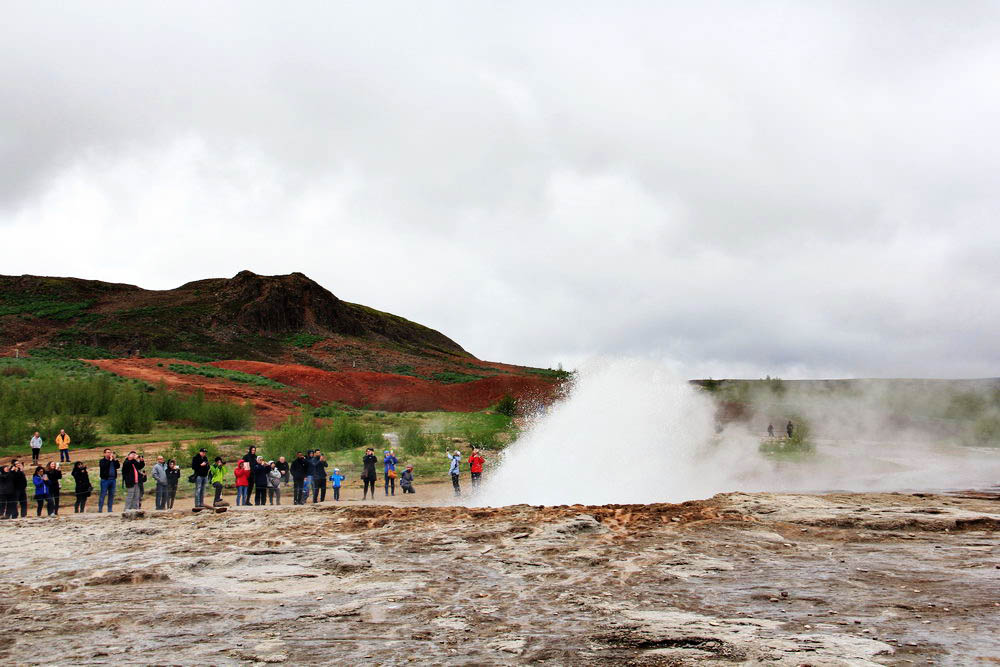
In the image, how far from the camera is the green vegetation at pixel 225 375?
5547cm

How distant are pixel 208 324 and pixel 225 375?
30.2m

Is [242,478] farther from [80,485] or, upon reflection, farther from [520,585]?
[520,585]

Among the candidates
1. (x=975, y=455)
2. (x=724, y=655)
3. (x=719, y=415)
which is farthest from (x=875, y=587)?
(x=719, y=415)

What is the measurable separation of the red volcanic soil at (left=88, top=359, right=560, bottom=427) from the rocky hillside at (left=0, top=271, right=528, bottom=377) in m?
13.1

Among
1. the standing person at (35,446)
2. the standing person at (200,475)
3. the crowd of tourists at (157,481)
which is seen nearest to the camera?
the crowd of tourists at (157,481)

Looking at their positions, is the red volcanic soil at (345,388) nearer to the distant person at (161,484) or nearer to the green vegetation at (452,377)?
the green vegetation at (452,377)

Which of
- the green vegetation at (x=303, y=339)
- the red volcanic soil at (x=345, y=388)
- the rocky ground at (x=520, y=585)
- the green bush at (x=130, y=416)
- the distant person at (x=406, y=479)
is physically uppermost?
the green vegetation at (x=303, y=339)

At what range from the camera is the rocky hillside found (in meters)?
76.4

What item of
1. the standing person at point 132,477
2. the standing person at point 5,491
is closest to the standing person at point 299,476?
the standing person at point 132,477

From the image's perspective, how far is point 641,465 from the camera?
21625 millimetres

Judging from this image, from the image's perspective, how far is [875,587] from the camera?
29.0ft

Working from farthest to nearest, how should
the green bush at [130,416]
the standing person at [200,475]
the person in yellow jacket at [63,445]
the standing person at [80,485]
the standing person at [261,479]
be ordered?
the green bush at [130,416] < the person in yellow jacket at [63,445] < the standing person at [261,479] < the standing person at [200,475] < the standing person at [80,485]

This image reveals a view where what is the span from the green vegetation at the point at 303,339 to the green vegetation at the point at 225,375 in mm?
24901

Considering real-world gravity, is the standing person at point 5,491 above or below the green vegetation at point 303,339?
below
